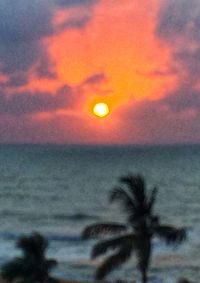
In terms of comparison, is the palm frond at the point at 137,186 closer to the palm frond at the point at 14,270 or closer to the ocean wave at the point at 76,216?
the palm frond at the point at 14,270

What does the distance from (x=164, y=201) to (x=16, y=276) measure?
264ft

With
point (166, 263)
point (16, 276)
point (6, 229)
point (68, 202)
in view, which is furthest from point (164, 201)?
point (16, 276)

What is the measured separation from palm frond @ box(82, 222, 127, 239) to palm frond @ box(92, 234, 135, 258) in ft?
1.29

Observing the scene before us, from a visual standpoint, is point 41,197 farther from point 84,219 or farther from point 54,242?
point 54,242

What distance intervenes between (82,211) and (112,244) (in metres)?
69.8

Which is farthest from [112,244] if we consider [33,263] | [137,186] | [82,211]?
[82,211]

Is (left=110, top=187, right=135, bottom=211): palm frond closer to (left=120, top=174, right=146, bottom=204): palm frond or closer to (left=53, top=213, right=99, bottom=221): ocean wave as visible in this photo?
(left=120, top=174, right=146, bottom=204): palm frond

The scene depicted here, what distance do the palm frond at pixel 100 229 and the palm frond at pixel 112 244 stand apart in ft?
1.29

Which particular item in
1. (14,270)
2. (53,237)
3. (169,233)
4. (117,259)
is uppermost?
(53,237)

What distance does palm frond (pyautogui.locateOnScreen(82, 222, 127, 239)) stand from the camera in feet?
92.5

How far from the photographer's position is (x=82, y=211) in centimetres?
9794

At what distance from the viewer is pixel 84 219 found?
89.1 metres

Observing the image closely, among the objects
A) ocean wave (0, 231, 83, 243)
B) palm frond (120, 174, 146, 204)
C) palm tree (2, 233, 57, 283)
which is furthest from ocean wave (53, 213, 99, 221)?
palm frond (120, 174, 146, 204)

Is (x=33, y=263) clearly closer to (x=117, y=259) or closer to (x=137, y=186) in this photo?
(x=117, y=259)
